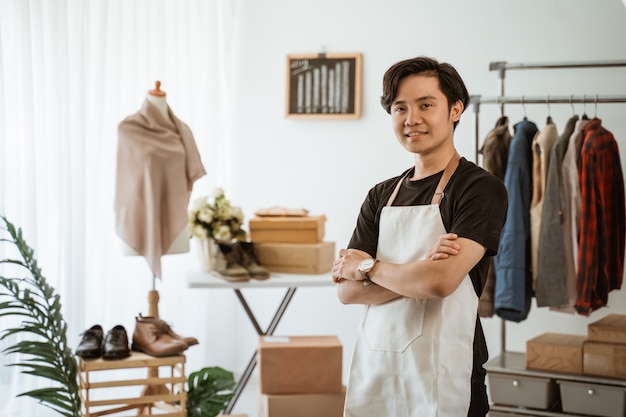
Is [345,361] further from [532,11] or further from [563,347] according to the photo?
[532,11]

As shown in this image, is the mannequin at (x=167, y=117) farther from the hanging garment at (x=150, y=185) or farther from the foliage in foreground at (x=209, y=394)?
the foliage in foreground at (x=209, y=394)

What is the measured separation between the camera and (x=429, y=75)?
1.88 meters

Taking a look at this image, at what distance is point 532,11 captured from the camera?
13.5 ft

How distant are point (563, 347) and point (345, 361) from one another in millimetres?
1376

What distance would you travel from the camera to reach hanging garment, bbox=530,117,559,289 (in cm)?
332

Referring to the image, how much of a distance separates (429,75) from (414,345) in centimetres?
64

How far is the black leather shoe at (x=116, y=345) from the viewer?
2.96m

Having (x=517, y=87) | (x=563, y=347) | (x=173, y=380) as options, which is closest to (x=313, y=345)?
(x=173, y=380)

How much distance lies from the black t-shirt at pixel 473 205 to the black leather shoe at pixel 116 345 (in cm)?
142

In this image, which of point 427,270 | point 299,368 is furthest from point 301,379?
point 427,270

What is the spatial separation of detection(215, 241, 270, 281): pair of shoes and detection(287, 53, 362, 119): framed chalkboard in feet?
4.04

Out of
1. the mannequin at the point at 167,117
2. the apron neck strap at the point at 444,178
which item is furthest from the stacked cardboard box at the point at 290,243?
the apron neck strap at the point at 444,178

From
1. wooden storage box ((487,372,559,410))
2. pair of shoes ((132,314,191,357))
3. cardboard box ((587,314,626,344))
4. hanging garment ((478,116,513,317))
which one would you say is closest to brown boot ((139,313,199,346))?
pair of shoes ((132,314,191,357))

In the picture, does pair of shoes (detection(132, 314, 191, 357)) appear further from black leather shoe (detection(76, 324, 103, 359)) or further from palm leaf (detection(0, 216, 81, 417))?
palm leaf (detection(0, 216, 81, 417))
